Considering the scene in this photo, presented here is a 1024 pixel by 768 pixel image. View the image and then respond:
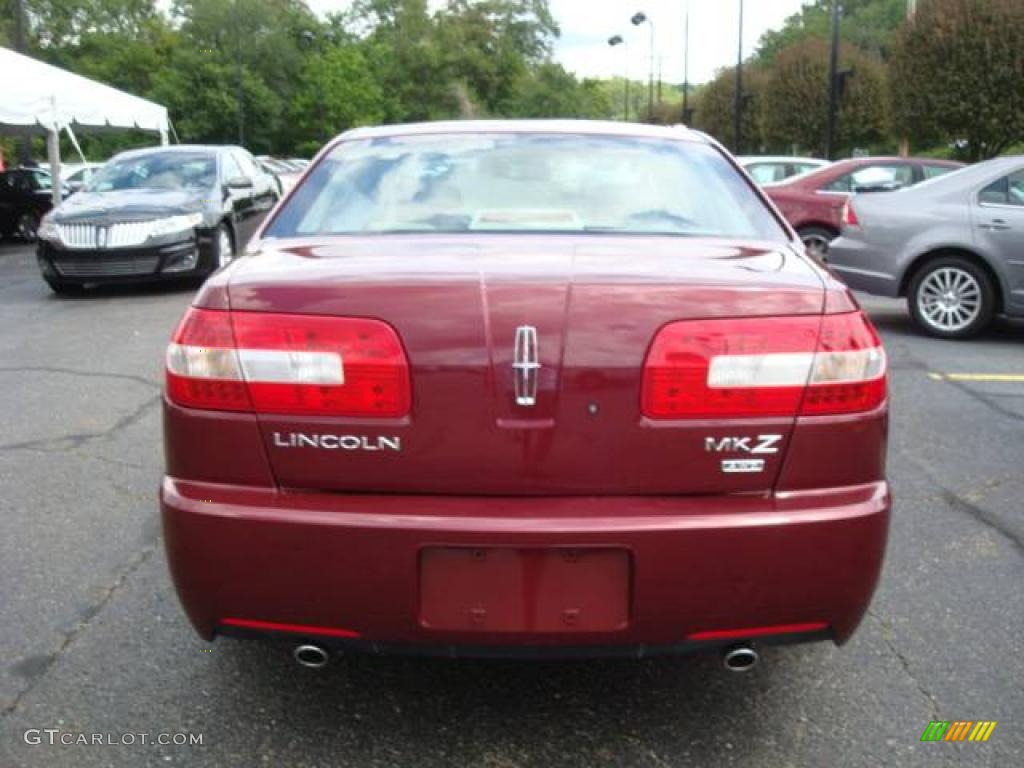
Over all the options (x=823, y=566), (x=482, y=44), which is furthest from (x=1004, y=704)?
(x=482, y=44)

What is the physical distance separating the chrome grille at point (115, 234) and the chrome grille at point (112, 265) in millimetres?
142

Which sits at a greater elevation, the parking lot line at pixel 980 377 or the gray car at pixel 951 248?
the gray car at pixel 951 248

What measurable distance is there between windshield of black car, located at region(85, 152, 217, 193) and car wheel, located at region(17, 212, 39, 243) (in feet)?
23.4

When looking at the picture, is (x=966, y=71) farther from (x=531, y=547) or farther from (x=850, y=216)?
(x=531, y=547)

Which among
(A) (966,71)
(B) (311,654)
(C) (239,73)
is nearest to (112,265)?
(B) (311,654)

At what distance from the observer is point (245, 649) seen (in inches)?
119

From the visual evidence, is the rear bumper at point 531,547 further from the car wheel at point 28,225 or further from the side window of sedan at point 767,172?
the car wheel at point 28,225

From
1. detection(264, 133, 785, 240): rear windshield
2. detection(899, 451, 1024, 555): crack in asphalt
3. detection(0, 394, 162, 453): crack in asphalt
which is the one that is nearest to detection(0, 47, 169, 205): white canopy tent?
detection(0, 394, 162, 453): crack in asphalt

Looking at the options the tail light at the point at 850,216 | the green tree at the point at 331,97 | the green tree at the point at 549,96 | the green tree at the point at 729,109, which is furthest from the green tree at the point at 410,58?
the tail light at the point at 850,216

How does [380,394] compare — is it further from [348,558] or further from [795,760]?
[795,760]

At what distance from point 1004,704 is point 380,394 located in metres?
1.84

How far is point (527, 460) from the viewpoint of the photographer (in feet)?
7.17

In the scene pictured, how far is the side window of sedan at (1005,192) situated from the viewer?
788cm

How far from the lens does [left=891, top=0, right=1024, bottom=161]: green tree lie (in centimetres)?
2334
